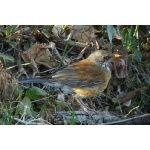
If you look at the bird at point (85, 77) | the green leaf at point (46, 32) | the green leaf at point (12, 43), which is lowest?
the bird at point (85, 77)

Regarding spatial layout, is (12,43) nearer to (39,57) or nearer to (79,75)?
(39,57)

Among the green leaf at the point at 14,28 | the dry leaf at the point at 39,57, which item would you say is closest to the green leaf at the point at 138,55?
the dry leaf at the point at 39,57

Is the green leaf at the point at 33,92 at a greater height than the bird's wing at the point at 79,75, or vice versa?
the bird's wing at the point at 79,75

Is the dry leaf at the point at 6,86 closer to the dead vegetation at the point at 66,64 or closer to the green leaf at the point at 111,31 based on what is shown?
the dead vegetation at the point at 66,64

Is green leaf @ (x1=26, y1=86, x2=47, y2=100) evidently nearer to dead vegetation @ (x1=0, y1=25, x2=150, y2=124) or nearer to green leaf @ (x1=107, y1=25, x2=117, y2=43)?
dead vegetation @ (x1=0, y1=25, x2=150, y2=124)

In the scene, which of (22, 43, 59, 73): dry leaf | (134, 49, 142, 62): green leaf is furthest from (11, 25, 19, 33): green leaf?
(134, 49, 142, 62): green leaf
